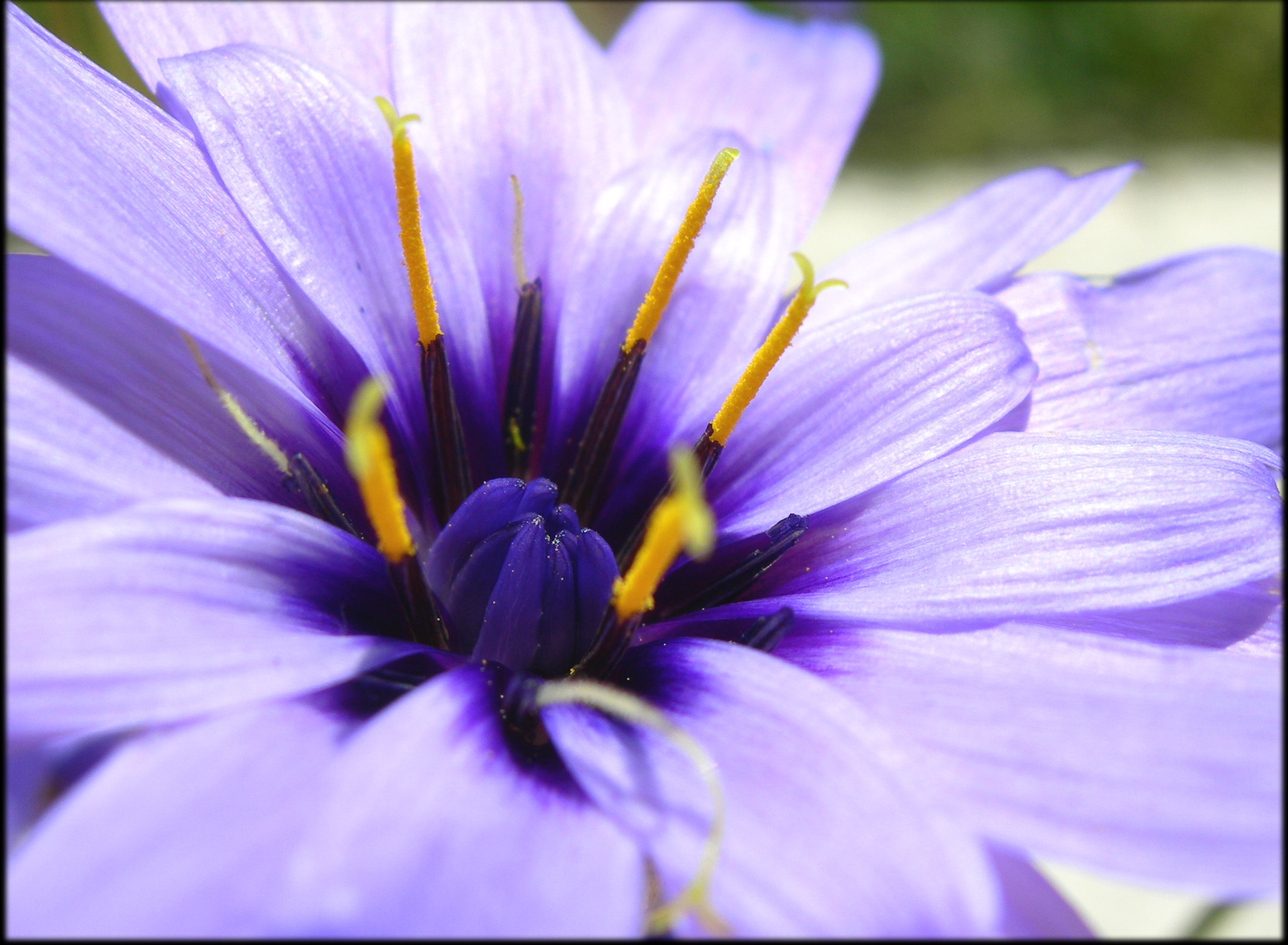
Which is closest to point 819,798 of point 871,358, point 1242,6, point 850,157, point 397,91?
point 871,358

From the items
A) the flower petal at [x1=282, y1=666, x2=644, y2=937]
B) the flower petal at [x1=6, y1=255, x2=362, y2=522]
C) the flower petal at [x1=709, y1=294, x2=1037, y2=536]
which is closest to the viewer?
the flower petal at [x1=282, y1=666, x2=644, y2=937]

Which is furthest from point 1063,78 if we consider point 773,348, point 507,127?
point 773,348

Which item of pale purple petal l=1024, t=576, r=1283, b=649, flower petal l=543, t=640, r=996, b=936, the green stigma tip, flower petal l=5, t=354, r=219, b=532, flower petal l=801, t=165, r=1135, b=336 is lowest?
flower petal l=543, t=640, r=996, b=936

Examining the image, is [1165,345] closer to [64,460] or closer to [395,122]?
[395,122]

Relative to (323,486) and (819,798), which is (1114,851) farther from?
(323,486)

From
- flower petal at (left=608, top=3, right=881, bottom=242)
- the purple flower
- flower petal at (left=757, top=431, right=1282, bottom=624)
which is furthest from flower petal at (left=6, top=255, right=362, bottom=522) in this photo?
flower petal at (left=608, top=3, right=881, bottom=242)

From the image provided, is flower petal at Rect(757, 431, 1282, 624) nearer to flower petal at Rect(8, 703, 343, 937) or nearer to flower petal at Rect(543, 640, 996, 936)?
flower petal at Rect(543, 640, 996, 936)

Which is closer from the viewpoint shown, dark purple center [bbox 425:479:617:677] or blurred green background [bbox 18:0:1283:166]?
dark purple center [bbox 425:479:617:677]
